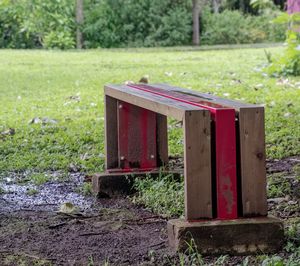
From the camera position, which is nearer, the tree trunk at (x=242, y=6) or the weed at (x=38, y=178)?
the weed at (x=38, y=178)

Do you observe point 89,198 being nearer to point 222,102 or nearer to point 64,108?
point 222,102

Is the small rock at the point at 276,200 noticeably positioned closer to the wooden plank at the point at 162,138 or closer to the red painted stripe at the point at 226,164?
the red painted stripe at the point at 226,164

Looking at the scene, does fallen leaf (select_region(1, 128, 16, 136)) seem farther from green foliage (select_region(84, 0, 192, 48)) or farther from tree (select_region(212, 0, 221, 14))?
tree (select_region(212, 0, 221, 14))

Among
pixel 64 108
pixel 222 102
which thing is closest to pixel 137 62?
pixel 64 108

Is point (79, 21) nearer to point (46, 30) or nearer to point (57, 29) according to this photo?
point (57, 29)

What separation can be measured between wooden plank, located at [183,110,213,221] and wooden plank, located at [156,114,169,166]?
1671 millimetres

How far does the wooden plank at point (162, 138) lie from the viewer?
5.30 m

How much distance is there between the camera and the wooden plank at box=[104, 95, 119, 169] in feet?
17.4

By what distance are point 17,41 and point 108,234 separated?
24194 mm

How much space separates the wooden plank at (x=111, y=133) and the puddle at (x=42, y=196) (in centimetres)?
33

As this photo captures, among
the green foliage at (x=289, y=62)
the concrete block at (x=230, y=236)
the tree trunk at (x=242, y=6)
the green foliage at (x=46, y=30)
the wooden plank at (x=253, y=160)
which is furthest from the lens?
the tree trunk at (x=242, y=6)

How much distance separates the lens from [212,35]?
30.0 metres

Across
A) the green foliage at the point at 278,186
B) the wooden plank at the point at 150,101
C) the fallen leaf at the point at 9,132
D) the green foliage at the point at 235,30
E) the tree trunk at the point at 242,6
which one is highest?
the tree trunk at the point at 242,6

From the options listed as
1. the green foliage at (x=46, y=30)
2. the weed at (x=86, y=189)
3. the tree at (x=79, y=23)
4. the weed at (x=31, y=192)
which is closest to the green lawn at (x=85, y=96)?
the weed at (x=86, y=189)
